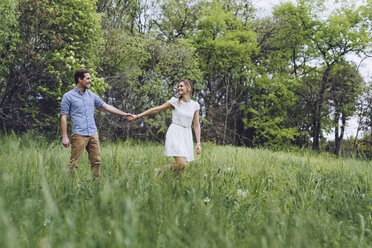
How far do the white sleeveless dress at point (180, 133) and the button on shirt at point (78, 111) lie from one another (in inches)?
55.9

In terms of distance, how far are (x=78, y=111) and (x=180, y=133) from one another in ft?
6.03

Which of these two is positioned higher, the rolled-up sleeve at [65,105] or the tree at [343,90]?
the tree at [343,90]

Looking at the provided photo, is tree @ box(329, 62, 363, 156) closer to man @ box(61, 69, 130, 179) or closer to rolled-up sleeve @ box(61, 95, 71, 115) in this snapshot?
man @ box(61, 69, 130, 179)

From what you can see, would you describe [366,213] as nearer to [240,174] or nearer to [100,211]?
[240,174]

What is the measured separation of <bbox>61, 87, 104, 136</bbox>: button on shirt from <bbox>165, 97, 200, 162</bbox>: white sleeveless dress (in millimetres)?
1421

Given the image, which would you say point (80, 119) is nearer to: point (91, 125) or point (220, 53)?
point (91, 125)

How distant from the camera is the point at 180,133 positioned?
482cm

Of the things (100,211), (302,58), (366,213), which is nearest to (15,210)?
(100,211)

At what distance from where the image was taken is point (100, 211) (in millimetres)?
1600

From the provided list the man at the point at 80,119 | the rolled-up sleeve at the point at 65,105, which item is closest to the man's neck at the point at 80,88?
the man at the point at 80,119

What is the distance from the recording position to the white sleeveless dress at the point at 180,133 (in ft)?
15.4

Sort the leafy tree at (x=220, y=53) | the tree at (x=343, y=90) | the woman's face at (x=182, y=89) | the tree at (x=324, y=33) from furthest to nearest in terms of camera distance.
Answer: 1. the tree at (x=343, y=90)
2. the tree at (x=324, y=33)
3. the leafy tree at (x=220, y=53)
4. the woman's face at (x=182, y=89)

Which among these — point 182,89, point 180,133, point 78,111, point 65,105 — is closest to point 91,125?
point 78,111

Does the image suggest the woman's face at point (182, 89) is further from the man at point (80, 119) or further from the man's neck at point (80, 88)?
the man's neck at point (80, 88)
